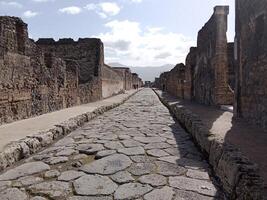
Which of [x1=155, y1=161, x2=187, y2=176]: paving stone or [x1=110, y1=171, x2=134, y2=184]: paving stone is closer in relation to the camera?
[x1=110, y1=171, x2=134, y2=184]: paving stone

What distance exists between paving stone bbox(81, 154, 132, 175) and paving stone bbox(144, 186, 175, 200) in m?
0.80

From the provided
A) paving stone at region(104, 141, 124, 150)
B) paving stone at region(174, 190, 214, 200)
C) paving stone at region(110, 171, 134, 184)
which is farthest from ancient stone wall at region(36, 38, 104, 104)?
paving stone at region(174, 190, 214, 200)

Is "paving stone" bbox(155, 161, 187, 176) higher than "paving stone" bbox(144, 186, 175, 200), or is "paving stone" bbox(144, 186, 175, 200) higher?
"paving stone" bbox(155, 161, 187, 176)

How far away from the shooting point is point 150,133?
646 centimetres

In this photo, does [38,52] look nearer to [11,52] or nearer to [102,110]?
[11,52]

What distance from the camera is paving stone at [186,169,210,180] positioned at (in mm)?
3599

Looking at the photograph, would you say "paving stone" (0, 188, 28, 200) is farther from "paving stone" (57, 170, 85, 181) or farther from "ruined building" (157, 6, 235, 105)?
"ruined building" (157, 6, 235, 105)

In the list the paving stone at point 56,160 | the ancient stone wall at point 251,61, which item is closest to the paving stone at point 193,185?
the paving stone at point 56,160

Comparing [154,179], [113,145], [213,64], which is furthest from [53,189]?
[213,64]

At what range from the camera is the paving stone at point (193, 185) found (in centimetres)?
315

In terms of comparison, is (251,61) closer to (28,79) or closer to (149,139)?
(149,139)

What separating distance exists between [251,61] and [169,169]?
366 centimetres

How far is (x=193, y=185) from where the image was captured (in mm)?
3311

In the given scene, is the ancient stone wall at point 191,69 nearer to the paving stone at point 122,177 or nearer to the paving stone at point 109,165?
the paving stone at point 109,165
